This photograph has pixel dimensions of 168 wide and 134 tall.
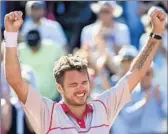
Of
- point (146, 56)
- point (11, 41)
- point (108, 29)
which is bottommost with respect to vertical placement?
point (108, 29)

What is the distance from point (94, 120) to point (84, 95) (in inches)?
6.1

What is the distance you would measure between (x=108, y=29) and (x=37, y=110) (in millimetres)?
3413

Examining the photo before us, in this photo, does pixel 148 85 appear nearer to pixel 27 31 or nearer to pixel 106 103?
pixel 27 31

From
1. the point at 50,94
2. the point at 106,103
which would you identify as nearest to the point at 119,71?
the point at 50,94

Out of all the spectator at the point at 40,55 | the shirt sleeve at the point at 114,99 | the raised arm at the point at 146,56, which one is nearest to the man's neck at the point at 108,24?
the spectator at the point at 40,55

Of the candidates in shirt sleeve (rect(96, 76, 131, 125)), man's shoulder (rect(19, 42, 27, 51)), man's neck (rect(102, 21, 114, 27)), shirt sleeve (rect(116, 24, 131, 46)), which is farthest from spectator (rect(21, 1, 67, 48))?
shirt sleeve (rect(96, 76, 131, 125))

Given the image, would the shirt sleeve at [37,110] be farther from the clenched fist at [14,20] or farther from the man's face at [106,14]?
the man's face at [106,14]

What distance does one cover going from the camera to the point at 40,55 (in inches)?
265

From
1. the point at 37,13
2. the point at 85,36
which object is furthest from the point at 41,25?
the point at 85,36

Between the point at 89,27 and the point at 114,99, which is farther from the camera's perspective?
the point at 89,27

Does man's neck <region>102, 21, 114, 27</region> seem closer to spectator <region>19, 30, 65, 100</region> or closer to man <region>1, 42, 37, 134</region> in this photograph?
spectator <region>19, 30, 65, 100</region>

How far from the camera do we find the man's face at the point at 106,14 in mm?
7027

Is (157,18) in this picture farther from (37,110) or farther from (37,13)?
(37,13)

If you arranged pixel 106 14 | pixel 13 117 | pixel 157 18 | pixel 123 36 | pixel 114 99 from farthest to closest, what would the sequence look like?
1. pixel 106 14
2. pixel 123 36
3. pixel 13 117
4. pixel 157 18
5. pixel 114 99
